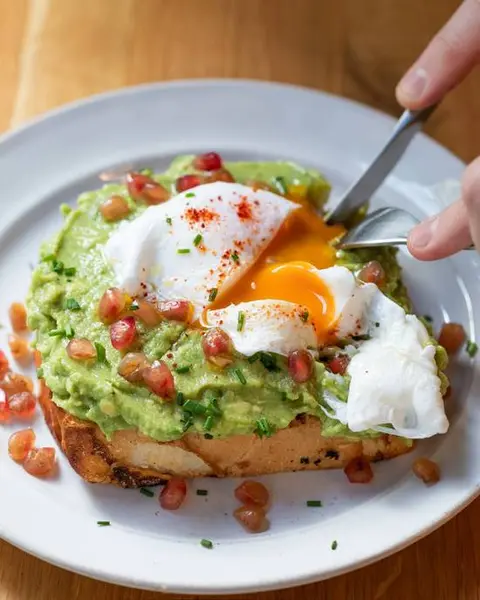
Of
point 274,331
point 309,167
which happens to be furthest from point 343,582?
point 309,167

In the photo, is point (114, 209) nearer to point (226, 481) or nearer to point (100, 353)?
point (100, 353)

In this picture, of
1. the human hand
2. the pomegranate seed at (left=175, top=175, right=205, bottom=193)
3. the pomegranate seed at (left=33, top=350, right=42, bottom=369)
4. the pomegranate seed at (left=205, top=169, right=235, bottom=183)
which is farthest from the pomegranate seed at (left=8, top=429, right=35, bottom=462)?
the human hand

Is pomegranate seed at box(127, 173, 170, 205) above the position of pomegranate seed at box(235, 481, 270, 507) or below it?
above

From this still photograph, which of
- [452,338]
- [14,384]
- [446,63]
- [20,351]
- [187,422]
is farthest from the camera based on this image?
[446,63]

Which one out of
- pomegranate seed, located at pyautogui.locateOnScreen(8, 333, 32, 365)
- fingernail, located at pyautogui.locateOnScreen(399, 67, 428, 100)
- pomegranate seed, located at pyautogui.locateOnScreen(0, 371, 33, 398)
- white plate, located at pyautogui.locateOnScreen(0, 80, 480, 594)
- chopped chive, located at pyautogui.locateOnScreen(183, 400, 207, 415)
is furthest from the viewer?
fingernail, located at pyautogui.locateOnScreen(399, 67, 428, 100)

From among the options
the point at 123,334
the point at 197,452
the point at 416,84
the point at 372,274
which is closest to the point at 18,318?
the point at 123,334

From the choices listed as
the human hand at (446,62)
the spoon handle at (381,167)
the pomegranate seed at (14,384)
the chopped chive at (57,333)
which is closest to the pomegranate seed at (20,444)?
the pomegranate seed at (14,384)

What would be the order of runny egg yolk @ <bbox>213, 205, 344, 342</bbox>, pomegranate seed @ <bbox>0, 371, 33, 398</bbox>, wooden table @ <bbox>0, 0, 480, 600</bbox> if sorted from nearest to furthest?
runny egg yolk @ <bbox>213, 205, 344, 342</bbox> < pomegranate seed @ <bbox>0, 371, 33, 398</bbox> < wooden table @ <bbox>0, 0, 480, 600</bbox>

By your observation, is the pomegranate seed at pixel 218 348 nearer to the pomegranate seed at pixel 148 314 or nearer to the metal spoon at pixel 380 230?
the pomegranate seed at pixel 148 314

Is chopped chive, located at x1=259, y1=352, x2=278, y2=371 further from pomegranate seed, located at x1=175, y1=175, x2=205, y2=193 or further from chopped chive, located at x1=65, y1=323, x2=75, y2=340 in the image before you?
pomegranate seed, located at x1=175, y1=175, x2=205, y2=193
